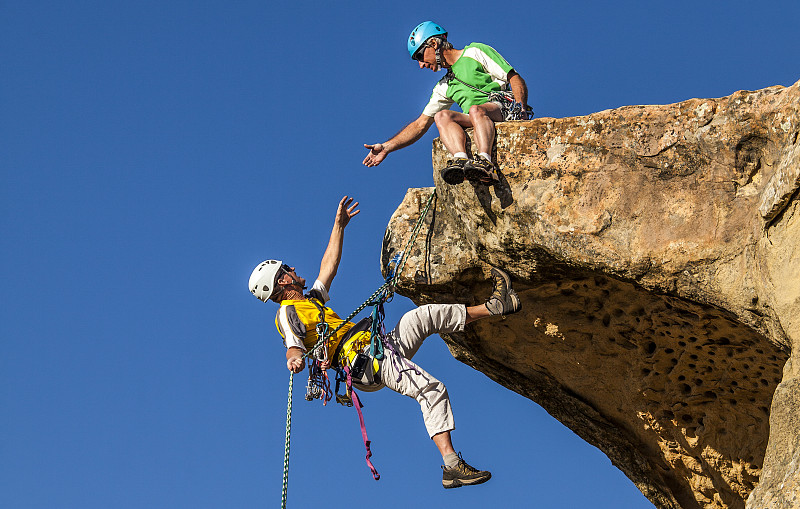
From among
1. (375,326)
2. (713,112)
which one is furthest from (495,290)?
(713,112)

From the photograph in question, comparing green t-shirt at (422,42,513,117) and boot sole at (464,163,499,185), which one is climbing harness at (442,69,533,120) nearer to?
green t-shirt at (422,42,513,117)

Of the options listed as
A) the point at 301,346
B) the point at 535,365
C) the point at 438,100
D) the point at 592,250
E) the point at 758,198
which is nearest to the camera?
the point at 758,198

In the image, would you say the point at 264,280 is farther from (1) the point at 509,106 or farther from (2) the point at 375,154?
(1) the point at 509,106

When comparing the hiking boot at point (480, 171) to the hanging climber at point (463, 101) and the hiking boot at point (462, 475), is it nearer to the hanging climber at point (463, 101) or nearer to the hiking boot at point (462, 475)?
the hanging climber at point (463, 101)

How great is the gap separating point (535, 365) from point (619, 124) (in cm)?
315

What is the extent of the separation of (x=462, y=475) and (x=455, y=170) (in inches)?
95.5

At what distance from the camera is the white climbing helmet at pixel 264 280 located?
31.1 ft

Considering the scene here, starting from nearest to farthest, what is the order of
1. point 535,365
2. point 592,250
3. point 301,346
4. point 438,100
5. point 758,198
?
point 758,198 → point 592,250 → point 301,346 → point 438,100 → point 535,365

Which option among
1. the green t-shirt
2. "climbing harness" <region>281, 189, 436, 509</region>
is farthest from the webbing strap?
the green t-shirt

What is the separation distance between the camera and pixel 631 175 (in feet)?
27.2

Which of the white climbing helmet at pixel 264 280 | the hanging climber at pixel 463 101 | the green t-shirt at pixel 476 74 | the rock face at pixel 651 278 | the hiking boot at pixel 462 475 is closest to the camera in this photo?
the rock face at pixel 651 278

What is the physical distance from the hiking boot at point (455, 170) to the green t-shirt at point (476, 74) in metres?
1.04

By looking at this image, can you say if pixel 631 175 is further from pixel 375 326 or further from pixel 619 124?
pixel 375 326

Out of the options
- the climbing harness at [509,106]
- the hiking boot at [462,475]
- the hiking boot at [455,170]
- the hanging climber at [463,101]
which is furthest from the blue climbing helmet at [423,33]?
the hiking boot at [462,475]
